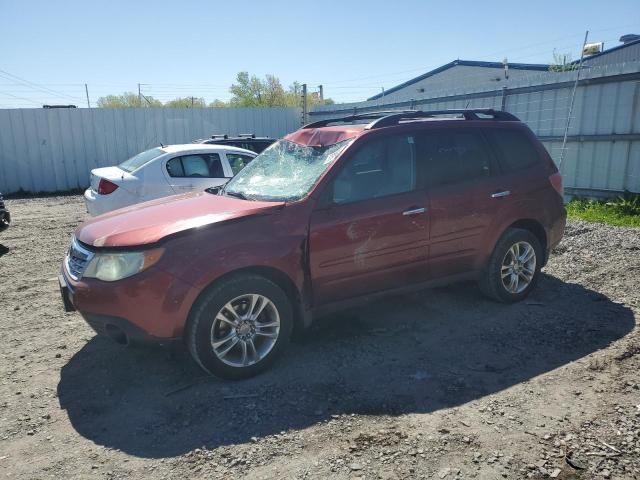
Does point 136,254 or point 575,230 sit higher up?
point 136,254

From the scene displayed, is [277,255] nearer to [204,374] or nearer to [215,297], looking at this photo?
[215,297]

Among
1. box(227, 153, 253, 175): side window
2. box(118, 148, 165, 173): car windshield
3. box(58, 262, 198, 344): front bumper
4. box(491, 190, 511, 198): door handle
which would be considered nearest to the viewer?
box(58, 262, 198, 344): front bumper

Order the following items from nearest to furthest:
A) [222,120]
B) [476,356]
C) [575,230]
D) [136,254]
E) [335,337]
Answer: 1. [136,254]
2. [476,356]
3. [335,337]
4. [575,230]
5. [222,120]

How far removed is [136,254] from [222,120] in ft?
48.5

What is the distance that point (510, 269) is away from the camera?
507 centimetres

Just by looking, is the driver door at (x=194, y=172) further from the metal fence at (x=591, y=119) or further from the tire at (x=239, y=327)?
the metal fence at (x=591, y=119)

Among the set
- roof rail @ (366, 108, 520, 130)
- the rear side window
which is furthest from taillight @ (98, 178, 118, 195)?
the rear side window

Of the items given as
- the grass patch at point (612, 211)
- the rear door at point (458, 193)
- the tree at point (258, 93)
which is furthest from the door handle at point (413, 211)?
the tree at point (258, 93)

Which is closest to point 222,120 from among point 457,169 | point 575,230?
point 575,230

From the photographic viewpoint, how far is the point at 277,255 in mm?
3723

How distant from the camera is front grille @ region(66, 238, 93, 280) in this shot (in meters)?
3.67

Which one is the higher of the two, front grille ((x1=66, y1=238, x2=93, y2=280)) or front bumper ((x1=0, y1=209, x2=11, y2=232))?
front grille ((x1=66, y1=238, x2=93, y2=280))

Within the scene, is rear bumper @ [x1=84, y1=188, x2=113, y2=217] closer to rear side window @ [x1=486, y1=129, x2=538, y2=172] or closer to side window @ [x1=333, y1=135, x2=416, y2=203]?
side window @ [x1=333, y1=135, x2=416, y2=203]

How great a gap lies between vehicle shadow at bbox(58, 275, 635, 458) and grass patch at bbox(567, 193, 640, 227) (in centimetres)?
363
